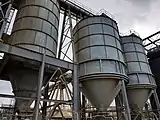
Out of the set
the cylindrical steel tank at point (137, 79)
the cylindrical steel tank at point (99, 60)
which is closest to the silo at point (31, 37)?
the cylindrical steel tank at point (99, 60)

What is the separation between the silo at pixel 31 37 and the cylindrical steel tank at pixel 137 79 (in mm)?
7956

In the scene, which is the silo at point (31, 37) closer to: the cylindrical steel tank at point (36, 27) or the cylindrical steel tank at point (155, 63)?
the cylindrical steel tank at point (36, 27)

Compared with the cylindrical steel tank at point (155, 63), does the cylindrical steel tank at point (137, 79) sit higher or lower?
lower

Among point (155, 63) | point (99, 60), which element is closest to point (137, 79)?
point (99, 60)

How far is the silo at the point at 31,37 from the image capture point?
8922mm

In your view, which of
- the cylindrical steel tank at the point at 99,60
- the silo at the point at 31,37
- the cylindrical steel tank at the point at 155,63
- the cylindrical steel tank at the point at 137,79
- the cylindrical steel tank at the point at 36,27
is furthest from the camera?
the cylindrical steel tank at the point at 155,63

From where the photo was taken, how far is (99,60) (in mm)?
10492

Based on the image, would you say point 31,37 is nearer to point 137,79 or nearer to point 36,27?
point 36,27

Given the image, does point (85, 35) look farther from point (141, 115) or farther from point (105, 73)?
point (141, 115)

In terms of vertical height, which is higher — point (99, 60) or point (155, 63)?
point (155, 63)

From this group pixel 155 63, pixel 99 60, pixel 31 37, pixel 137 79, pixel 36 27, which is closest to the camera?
pixel 31 37

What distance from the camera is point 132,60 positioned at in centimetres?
1460

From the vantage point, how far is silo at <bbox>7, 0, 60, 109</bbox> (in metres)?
8.92

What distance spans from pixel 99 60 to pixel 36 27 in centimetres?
484
